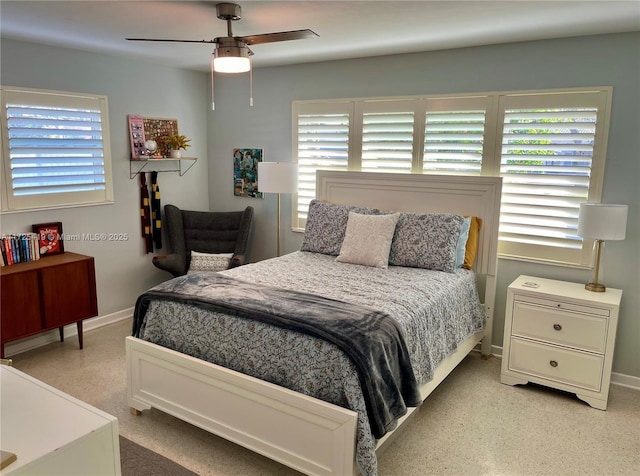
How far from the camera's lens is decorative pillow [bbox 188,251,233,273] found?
4.63 meters

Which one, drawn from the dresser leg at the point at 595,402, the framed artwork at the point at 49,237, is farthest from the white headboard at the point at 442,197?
the framed artwork at the point at 49,237

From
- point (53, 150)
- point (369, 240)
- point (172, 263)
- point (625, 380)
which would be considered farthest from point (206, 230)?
point (625, 380)

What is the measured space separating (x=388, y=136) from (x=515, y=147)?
3.38 ft

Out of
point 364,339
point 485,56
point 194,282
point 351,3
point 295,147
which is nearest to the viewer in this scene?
point 364,339

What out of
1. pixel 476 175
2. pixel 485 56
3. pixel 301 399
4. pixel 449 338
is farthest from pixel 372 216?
pixel 301 399

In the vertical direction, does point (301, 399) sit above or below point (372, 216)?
below

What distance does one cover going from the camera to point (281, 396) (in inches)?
91.0

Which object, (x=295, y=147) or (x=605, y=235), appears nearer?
(x=605, y=235)

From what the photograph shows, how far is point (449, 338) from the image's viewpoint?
3.06 m

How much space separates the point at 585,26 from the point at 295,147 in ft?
8.37

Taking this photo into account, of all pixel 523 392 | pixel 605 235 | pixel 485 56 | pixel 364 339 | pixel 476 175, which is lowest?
pixel 523 392

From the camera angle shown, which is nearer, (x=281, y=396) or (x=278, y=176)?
(x=281, y=396)

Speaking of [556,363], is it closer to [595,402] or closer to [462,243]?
[595,402]

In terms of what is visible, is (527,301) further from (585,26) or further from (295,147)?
(295,147)
